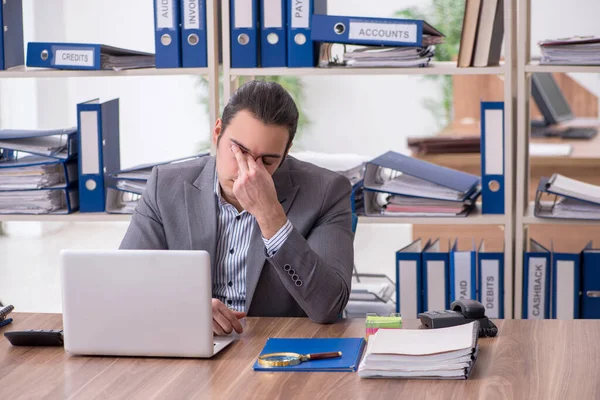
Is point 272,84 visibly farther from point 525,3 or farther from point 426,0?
point 426,0

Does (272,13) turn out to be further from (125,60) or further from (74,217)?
(74,217)

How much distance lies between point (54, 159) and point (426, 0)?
4.67m

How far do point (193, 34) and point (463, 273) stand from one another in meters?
1.17

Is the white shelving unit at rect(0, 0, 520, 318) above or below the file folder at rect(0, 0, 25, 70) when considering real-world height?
below

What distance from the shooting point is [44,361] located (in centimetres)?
173

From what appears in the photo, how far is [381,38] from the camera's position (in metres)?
2.75

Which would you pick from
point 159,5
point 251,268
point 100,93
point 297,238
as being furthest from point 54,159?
point 100,93

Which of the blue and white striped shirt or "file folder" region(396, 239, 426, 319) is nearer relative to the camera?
the blue and white striped shirt

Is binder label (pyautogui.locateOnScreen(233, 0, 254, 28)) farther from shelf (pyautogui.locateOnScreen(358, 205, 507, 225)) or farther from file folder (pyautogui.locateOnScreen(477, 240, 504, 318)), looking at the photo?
file folder (pyautogui.locateOnScreen(477, 240, 504, 318))

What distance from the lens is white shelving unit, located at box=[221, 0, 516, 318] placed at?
9.04 ft

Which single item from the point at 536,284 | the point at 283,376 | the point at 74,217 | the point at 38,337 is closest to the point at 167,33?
the point at 74,217

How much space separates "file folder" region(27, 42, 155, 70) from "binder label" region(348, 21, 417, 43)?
2.33 ft

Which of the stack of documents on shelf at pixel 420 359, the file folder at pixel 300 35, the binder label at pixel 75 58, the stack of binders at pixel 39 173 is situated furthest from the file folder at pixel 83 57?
the stack of documents on shelf at pixel 420 359

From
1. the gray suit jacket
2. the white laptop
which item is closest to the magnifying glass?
the white laptop
